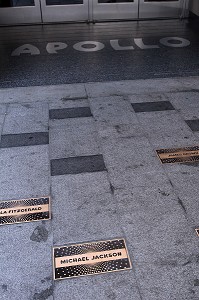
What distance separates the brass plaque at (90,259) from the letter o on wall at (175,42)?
4600 millimetres

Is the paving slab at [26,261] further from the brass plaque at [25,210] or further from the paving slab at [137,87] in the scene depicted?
the paving slab at [137,87]

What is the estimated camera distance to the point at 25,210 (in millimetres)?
2609

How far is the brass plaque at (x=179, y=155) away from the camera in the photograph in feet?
10.3

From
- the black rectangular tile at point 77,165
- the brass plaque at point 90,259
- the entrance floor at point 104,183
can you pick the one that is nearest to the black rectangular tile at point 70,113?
the entrance floor at point 104,183

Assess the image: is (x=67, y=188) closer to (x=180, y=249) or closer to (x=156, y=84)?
(x=180, y=249)

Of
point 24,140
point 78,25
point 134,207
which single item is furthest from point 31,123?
point 78,25

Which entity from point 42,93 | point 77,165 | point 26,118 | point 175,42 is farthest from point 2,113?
point 175,42

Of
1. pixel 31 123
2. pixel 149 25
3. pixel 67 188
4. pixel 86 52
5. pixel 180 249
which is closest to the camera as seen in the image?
pixel 180 249

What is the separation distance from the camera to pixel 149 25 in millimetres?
7145

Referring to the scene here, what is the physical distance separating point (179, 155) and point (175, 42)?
12.0ft

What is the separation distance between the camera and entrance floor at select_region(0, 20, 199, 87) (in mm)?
4941

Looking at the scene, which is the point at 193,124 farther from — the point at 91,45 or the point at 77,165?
the point at 91,45

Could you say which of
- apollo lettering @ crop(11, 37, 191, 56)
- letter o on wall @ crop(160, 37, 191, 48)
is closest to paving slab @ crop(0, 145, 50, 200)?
apollo lettering @ crop(11, 37, 191, 56)

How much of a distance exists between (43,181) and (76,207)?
445 millimetres
